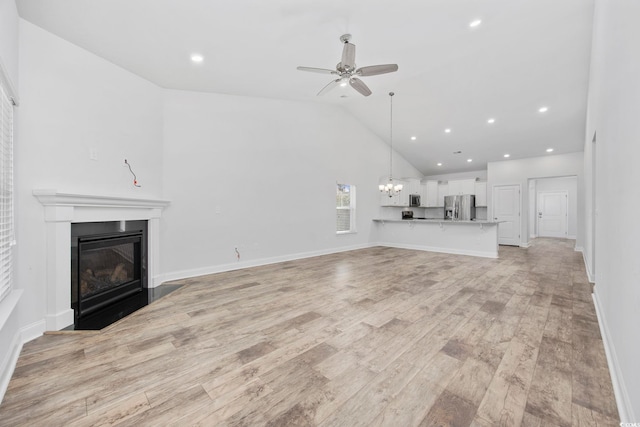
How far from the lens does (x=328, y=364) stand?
6.16ft

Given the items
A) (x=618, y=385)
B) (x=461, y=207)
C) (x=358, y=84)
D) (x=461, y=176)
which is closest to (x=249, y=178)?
(x=358, y=84)

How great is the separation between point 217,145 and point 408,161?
7261 mm

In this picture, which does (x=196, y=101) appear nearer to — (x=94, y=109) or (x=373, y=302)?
(x=94, y=109)

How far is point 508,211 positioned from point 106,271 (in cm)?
1014

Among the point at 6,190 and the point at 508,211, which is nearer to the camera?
the point at 6,190

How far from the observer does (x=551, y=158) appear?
7.92 m

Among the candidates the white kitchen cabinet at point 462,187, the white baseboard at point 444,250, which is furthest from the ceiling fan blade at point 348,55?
the white kitchen cabinet at point 462,187

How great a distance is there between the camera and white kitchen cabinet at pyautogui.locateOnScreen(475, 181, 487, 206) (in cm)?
909

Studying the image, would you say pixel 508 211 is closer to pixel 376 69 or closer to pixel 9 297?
pixel 376 69

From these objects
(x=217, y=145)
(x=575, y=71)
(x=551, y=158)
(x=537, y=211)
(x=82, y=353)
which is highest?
Answer: (x=575, y=71)

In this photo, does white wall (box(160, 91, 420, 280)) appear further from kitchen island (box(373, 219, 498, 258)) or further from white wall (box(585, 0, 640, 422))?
white wall (box(585, 0, 640, 422))

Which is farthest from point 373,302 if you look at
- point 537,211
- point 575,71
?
point 537,211

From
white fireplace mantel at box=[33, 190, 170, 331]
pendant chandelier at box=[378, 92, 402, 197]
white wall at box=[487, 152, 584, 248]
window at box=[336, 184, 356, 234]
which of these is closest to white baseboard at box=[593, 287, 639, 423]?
white fireplace mantel at box=[33, 190, 170, 331]

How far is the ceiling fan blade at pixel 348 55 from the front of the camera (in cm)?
302
